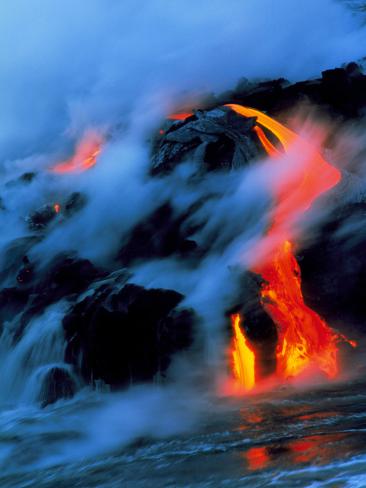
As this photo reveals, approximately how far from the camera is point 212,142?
8391 millimetres

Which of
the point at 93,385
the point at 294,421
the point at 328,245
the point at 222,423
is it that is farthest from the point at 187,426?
the point at 328,245

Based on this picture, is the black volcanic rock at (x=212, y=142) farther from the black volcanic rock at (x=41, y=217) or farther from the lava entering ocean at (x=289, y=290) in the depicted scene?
the black volcanic rock at (x=41, y=217)

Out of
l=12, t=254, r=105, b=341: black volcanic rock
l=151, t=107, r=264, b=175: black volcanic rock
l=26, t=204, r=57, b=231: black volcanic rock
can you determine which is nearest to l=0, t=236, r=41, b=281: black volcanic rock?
l=26, t=204, r=57, b=231: black volcanic rock

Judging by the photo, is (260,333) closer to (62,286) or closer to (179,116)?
(62,286)

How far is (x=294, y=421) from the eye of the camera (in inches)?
172

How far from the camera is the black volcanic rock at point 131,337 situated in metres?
6.05

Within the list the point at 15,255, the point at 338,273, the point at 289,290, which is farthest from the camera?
the point at 15,255

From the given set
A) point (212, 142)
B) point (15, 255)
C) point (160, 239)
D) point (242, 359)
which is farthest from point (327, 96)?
point (15, 255)

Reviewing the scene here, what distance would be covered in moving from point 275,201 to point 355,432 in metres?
3.91

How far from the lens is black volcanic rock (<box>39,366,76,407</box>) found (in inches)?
247

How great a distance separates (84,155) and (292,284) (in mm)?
7285

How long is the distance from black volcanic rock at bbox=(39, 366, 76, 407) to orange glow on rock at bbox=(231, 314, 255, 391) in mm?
1895

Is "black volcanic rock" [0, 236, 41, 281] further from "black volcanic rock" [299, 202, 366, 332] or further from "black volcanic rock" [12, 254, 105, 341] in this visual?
"black volcanic rock" [299, 202, 366, 332]

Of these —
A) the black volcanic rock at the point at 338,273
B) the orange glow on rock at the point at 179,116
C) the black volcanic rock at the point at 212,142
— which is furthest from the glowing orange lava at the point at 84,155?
the black volcanic rock at the point at 338,273
